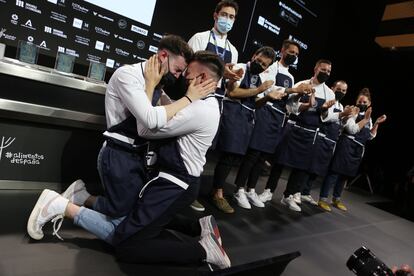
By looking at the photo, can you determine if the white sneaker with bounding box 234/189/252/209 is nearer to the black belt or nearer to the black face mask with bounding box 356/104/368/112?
the black belt

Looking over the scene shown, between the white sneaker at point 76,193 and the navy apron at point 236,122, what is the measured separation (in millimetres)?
1241

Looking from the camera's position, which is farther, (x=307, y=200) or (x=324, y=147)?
(x=307, y=200)

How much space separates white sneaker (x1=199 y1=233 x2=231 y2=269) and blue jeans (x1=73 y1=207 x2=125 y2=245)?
51 centimetres

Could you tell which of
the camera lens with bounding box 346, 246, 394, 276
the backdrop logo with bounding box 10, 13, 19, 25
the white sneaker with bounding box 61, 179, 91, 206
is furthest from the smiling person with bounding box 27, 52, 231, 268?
the backdrop logo with bounding box 10, 13, 19, 25

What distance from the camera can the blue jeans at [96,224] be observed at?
182 centimetres

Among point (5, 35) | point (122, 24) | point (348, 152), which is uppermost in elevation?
point (122, 24)

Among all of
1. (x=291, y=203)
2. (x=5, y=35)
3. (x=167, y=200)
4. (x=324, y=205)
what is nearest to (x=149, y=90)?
(x=167, y=200)

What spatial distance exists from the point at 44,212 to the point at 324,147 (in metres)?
2.99

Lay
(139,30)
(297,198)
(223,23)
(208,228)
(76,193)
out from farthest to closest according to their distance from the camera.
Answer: (297,198)
(139,30)
(223,23)
(76,193)
(208,228)

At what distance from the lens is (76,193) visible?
2162mm

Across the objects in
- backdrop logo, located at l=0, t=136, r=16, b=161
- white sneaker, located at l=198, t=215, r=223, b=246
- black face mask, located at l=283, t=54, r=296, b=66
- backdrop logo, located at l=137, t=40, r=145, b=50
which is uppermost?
black face mask, located at l=283, t=54, r=296, b=66

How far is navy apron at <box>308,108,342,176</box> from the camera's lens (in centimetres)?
384

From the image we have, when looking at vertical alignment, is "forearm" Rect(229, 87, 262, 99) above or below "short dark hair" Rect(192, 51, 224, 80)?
below

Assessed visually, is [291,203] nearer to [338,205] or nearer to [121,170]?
[338,205]
